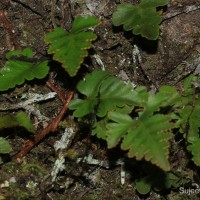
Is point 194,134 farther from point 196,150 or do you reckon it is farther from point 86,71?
point 86,71

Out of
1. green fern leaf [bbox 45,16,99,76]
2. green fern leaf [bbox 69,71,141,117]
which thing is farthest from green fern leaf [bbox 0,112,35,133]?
green fern leaf [bbox 45,16,99,76]

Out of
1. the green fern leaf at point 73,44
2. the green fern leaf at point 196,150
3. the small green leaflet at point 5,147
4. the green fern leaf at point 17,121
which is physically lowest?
the small green leaflet at point 5,147

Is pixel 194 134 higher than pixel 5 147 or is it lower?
higher

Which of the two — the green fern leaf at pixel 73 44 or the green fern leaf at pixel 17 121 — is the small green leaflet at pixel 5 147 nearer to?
the green fern leaf at pixel 17 121

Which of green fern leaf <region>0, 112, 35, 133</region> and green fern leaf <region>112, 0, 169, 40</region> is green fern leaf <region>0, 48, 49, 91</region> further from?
green fern leaf <region>112, 0, 169, 40</region>

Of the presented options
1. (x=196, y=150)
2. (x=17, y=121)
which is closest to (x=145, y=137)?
(x=196, y=150)

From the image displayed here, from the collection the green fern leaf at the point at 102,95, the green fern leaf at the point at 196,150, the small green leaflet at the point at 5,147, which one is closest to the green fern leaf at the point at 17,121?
the small green leaflet at the point at 5,147

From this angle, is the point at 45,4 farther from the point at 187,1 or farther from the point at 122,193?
the point at 122,193
